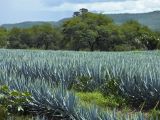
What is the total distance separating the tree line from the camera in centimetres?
6234

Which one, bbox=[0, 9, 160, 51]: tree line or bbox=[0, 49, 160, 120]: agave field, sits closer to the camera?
bbox=[0, 49, 160, 120]: agave field

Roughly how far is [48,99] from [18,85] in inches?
47.6

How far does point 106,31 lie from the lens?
6500 centimetres

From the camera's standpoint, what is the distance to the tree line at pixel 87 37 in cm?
6234

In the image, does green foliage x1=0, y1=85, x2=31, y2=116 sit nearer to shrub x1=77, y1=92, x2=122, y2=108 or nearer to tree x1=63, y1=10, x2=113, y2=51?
shrub x1=77, y1=92, x2=122, y2=108

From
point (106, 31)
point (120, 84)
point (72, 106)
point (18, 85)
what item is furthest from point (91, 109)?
point (106, 31)

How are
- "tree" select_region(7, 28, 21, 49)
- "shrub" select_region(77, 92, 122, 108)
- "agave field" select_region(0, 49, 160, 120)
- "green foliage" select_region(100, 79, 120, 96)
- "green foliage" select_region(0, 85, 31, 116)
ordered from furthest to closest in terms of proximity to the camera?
1. "tree" select_region(7, 28, 21, 49)
2. "green foliage" select_region(100, 79, 120, 96)
3. "shrub" select_region(77, 92, 122, 108)
4. "agave field" select_region(0, 49, 160, 120)
5. "green foliage" select_region(0, 85, 31, 116)

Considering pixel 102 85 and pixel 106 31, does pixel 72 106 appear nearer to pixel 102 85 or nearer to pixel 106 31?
pixel 102 85

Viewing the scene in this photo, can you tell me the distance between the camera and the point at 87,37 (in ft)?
203

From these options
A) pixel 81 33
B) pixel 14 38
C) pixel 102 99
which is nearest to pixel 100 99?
pixel 102 99

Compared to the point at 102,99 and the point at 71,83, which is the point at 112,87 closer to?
the point at 102,99

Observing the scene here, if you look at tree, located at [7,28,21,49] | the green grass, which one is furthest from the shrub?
tree, located at [7,28,21,49]

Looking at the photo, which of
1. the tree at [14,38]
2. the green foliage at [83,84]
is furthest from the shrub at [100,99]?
the tree at [14,38]

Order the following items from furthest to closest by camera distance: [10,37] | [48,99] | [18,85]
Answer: [10,37], [18,85], [48,99]
